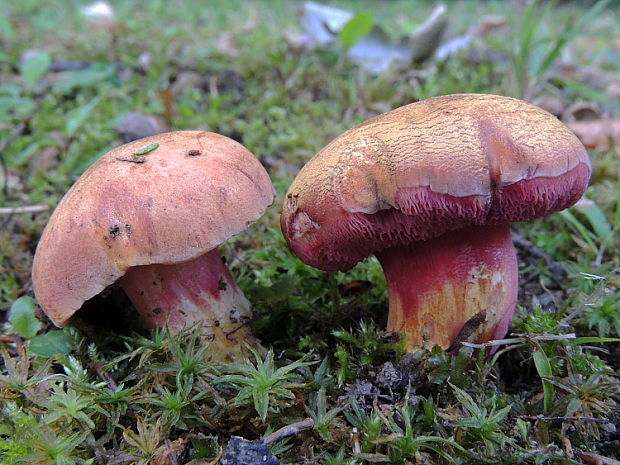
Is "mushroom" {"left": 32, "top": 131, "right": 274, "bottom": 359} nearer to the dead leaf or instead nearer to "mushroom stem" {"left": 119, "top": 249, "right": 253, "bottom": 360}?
"mushroom stem" {"left": 119, "top": 249, "right": 253, "bottom": 360}

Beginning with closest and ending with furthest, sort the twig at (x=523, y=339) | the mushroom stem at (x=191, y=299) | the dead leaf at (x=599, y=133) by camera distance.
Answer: the twig at (x=523, y=339) → the mushroom stem at (x=191, y=299) → the dead leaf at (x=599, y=133)

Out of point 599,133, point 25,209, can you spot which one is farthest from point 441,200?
point 599,133

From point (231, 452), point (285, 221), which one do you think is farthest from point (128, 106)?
point (231, 452)

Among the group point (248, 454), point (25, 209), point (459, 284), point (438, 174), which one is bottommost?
point (25, 209)

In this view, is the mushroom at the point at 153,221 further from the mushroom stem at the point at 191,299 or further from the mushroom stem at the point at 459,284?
the mushroom stem at the point at 459,284

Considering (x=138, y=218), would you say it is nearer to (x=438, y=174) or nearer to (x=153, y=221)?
(x=153, y=221)

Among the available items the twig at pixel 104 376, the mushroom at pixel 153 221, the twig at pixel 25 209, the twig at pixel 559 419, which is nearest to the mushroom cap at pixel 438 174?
the mushroom at pixel 153 221

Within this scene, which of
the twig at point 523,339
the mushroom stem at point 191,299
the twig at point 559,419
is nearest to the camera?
the twig at point 559,419
